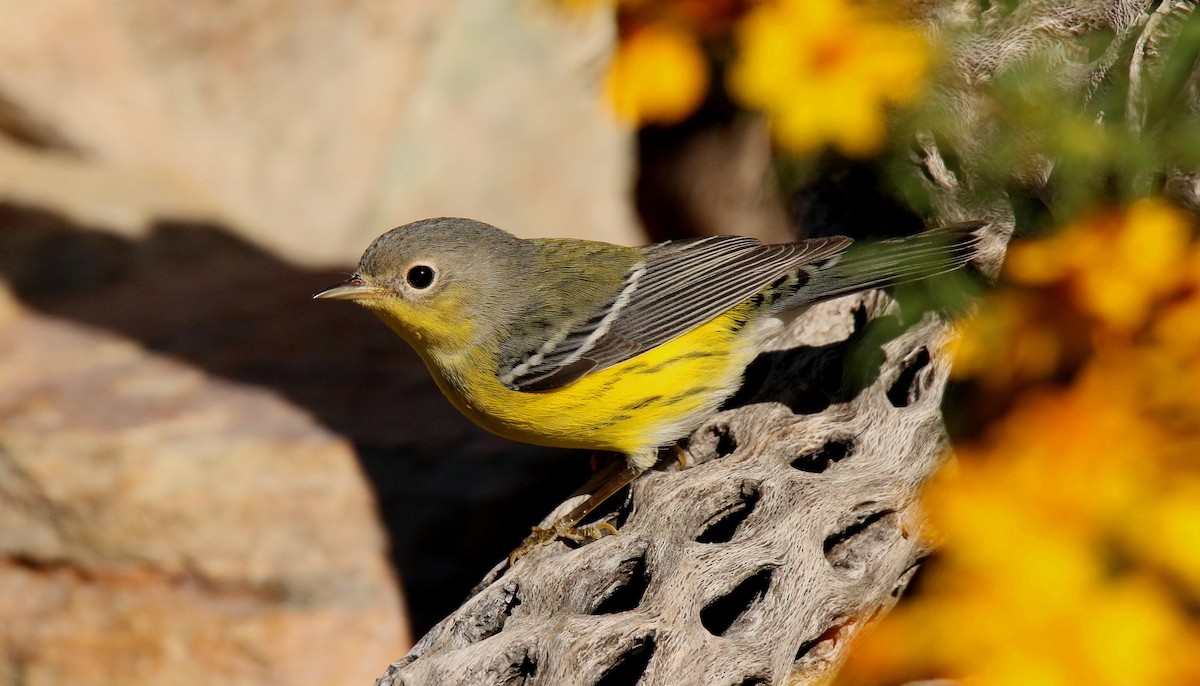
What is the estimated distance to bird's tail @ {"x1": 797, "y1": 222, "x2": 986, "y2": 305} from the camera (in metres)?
3.70

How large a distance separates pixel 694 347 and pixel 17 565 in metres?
2.79

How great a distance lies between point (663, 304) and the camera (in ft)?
14.1

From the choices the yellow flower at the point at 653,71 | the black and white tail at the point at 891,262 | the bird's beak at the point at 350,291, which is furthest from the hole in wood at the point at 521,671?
the yellow flower at the point at 653,71

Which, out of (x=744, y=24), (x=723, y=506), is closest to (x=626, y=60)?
(x=744, y=24)

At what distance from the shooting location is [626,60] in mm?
5523

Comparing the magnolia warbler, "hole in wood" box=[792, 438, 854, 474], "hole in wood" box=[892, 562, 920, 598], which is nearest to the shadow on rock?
the magnolia warbler

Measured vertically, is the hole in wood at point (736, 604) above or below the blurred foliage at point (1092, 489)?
above

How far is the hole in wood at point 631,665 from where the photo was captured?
3318 mm

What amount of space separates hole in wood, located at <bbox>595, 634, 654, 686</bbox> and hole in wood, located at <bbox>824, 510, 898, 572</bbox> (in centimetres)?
Result: 66

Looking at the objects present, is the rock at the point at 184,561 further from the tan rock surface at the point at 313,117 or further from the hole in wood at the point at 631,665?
the tan rock surface at the point at 313,117

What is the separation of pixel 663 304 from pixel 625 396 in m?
0.41

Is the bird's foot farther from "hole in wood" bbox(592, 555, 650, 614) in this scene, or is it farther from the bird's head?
the bird's head

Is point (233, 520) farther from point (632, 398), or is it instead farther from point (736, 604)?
point (736, 604)

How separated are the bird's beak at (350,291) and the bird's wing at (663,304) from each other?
21.5 inches
